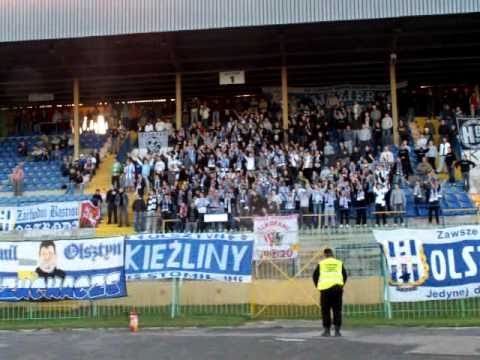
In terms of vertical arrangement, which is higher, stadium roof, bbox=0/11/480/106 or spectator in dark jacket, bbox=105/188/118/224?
stadium roof, bbox=0/11/480/106

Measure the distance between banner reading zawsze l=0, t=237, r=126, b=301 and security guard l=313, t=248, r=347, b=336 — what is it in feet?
17.2

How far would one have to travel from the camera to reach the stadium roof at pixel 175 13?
26.3 meters

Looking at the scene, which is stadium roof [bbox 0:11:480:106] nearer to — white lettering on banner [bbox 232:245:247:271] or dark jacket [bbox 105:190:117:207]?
dark jacket [bbox 105:190:117:207]

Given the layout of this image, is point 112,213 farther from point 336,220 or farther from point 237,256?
point 237,256

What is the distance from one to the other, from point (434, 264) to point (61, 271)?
8157 millimetres

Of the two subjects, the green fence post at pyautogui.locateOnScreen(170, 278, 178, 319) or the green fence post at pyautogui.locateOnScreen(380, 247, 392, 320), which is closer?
the green fence post at pyautogui.locateOnScreen(380, 247, 392, 320)

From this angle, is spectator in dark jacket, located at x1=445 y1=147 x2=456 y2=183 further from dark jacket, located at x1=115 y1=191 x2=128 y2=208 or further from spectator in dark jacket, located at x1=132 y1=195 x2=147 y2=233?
dark jacket, located at x1=115 y1=191 x2=128 y2=208

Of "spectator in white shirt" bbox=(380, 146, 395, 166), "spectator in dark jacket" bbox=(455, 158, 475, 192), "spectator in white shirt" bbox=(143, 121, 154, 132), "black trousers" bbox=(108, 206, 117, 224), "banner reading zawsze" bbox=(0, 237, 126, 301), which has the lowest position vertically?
"banner reading zawsze" bbox=(0, 237, 126, 301)

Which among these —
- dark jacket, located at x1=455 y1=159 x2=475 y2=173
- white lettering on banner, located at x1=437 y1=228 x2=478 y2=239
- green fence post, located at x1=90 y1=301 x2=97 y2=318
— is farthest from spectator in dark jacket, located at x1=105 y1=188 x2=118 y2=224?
white lettering on banner, located at x1=437 y1=228 x2=478 y2=239

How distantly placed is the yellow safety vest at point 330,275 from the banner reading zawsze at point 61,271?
17.2 feet

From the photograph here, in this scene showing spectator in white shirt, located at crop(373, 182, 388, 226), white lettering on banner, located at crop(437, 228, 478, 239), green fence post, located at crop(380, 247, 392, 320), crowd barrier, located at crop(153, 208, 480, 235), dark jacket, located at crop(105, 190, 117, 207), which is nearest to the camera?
white lettering on banner, located at crop(437, 228, 478, 239)

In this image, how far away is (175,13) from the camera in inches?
1074

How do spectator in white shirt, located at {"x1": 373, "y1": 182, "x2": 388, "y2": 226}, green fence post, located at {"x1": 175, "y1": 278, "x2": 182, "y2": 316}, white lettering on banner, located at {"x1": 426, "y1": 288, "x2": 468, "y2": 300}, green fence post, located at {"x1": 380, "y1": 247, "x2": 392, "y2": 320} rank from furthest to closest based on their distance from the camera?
spectator in white shirt, located at {"x1": 373, "y1": 182, "x2": 388, "y2": 226} < green fence post, located at {"x1": 175, "y1": 278, "x2": 182, "y2": 316} < green fence post, located at {"x1": 380, "y1": 247, "x2": 392, "y2": 320} < white lettering on banner, located at {"x1": 426, "y1": 288, "x2": 468, "y2": 300}

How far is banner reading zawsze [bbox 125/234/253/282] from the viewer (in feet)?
51.3
